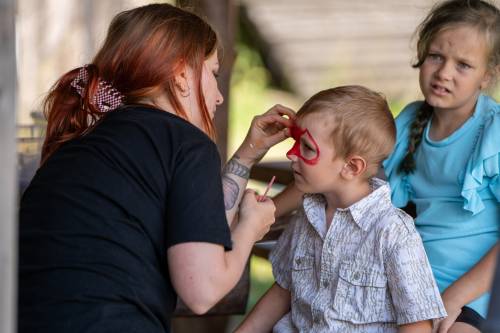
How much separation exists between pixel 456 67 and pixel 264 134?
60cm

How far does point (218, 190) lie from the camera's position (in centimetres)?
209

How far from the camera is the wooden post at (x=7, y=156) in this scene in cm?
142

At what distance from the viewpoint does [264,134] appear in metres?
2.66

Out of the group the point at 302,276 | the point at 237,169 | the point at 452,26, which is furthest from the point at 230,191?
the point at 452,26

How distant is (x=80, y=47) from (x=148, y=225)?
247 centimetres

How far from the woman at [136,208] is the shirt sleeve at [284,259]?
42cm

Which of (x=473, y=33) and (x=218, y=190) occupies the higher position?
(x=473, y=33)

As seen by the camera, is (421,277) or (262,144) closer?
(421,277)

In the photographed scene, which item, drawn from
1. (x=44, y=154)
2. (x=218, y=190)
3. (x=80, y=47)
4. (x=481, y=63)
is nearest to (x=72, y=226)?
(x=218, y=190)

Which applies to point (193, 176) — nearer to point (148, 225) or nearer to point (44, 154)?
point (148, 225)

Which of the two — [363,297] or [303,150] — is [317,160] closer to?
[303,150]

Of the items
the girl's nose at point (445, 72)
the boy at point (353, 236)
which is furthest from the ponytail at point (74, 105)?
the girl's nose at point (445, 72)

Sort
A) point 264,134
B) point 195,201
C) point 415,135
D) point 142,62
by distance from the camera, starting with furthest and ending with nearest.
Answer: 1. point 415,135
2. point 264,134
3. point 142,62
4. point 195,201

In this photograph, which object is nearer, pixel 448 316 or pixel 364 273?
pixel 364 273
